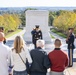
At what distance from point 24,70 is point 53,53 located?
0.55 metres

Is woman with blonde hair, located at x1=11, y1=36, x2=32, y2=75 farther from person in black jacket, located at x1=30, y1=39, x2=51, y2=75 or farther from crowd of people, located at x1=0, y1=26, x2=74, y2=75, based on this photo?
person in black jacket, located at x1=30, y1=39, x2=51, y2=75

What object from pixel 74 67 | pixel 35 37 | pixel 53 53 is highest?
pixel 53 53

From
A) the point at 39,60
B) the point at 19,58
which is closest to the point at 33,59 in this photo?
the point at 39,60

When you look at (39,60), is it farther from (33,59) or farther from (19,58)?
(19,58)

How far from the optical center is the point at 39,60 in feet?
15.5

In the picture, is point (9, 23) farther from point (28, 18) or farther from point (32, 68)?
point (32, 68)

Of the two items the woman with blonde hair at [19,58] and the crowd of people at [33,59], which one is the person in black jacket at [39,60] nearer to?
the crowd of people at [33,59]

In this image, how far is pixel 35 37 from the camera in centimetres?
873

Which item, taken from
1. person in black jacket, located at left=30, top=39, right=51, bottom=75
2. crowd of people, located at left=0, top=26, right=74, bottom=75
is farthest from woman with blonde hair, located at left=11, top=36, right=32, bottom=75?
person in black jacket, located at left=30, top=39, right=51, bottom=75

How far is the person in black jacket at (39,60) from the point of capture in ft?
15.3

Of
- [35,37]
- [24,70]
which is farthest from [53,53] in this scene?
[35,37]

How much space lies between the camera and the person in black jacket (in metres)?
4.67

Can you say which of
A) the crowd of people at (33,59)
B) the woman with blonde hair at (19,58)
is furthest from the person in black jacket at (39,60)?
the woman with blonde hair at (19,58)

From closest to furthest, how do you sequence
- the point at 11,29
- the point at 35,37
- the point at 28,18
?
the point at 35,37
the point at 28,18
the point at 11,29
